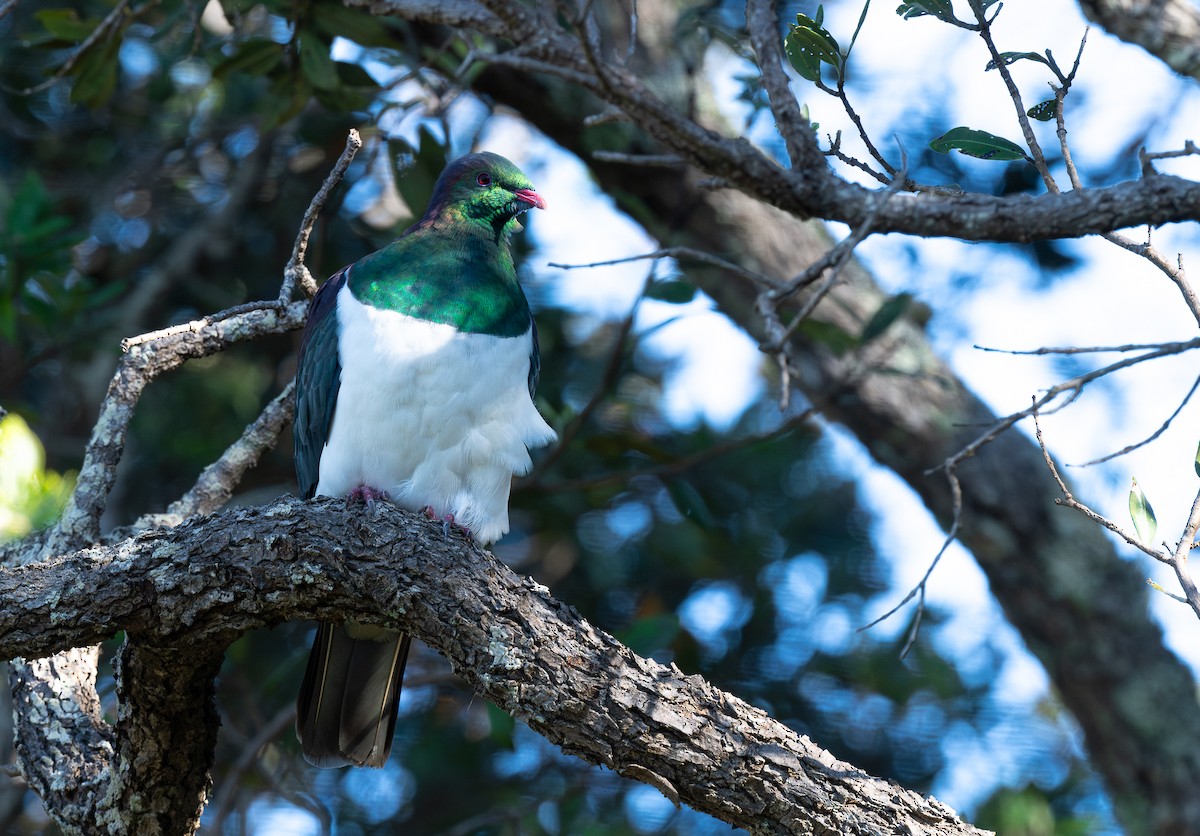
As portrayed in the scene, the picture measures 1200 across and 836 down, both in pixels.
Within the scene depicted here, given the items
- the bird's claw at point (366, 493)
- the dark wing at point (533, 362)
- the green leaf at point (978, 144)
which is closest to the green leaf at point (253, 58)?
the dark wing at point (533, 362)

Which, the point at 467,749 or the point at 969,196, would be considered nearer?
the point at 969,196

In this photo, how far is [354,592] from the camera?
204cm

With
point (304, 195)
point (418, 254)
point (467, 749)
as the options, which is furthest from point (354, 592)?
point (304, 195)

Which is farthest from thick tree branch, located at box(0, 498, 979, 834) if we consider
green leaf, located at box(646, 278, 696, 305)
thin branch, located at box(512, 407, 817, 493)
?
thin branch, located at box(512, 407, 817, 493)

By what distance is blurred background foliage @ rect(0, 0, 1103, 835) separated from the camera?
4.15 metres

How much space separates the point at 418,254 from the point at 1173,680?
3.09 meters

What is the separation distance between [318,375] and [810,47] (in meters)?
1.28

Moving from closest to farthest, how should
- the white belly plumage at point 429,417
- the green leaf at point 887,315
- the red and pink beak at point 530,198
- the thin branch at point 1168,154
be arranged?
the thin branch at point 1168,154, the white belly plumage at point 429,417, the red and pink beak at point 530,198, the green leaf at point 887,315

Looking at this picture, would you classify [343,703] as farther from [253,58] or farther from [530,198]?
[253,58]

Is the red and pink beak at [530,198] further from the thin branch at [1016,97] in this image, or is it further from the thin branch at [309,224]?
the thin branch at [1016,97]

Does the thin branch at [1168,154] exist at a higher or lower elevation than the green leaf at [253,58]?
lower

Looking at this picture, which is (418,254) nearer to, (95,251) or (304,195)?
(304,195)

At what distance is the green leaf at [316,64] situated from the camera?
3281 millimetres

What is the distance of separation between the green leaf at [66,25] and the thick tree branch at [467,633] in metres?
1.89
